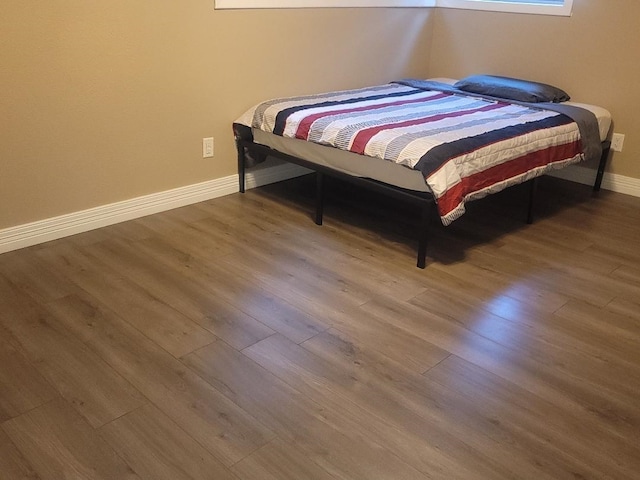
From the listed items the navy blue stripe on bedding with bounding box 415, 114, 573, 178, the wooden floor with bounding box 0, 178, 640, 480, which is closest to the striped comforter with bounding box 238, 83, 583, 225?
the navy blue stripe on bedding with bounding box 415, 114, 573, 178

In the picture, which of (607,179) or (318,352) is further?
(607,179)

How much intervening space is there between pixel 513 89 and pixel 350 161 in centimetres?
148

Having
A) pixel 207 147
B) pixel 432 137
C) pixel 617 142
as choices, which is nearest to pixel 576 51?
pixel 617 142

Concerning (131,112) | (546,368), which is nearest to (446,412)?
(546,368)

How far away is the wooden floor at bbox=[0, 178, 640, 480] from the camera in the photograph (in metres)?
1.70

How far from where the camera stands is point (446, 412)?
6.18ft

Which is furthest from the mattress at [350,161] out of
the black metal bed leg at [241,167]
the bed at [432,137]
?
the black metal bed leg at [241,167]

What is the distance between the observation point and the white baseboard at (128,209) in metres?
2.85

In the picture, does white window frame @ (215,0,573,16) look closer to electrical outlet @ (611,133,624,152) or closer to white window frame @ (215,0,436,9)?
white window frame @ (215,0,436,9)

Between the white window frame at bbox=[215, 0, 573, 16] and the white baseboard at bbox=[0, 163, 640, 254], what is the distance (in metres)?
0.95

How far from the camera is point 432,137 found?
282 cm

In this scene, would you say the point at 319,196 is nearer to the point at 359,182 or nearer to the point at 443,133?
the point at 359,182

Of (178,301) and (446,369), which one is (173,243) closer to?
(178,301)

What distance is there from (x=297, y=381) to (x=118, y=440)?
575mm
